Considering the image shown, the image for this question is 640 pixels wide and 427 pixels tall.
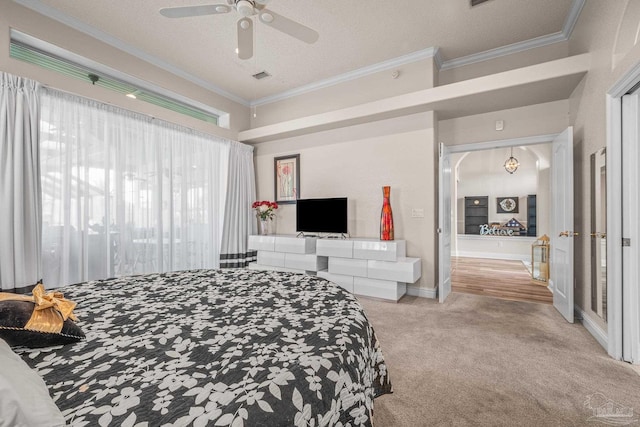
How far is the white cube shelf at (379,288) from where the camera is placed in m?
3.48

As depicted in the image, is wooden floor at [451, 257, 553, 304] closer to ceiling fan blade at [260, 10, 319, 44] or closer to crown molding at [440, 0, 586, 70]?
crown molding at [440, 0, 586, 70]

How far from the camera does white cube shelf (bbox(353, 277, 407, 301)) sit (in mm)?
3482

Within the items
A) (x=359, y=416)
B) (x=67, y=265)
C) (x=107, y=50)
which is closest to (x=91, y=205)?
(x=67, y=265)

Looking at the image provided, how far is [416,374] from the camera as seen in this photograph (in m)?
1.94

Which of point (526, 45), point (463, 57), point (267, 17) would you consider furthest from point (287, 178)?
point (526, 45)

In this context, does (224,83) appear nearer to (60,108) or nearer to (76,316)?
(60,108)

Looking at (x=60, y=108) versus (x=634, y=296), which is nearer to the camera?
(x=634, y=296)

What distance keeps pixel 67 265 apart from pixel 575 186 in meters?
5.37

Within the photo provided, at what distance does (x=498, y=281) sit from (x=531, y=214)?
4120 mm

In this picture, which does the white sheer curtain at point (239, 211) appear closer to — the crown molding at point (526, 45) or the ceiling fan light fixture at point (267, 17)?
the ceiling fan light fixture at point (267, 17)

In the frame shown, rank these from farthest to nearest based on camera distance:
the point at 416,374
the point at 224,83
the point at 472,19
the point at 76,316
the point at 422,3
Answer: the point at 224,83, the point at 472,19, the point at 422,3, the point at 416,374, the point at 76,316

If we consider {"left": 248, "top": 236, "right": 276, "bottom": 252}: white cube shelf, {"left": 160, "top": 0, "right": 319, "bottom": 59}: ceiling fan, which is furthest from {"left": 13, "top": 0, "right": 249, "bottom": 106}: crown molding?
{"left": 248, "top": 236, "right": 276, "bottom": 252}: white cube shelf

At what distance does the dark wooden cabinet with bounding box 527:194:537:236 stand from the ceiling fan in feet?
25.8

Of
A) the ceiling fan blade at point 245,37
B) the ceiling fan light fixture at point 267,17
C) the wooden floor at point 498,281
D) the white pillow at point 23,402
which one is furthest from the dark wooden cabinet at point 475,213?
the white pillow at point 23,402
